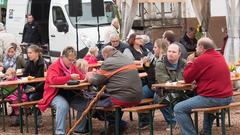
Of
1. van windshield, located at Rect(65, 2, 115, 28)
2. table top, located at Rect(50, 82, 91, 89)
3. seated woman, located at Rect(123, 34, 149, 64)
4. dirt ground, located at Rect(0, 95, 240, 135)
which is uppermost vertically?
van windshield, located at Rect(65, 2, 115, 28)

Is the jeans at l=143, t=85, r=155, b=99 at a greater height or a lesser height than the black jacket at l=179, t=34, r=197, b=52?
lesser

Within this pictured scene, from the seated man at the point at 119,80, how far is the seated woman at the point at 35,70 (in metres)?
1.79

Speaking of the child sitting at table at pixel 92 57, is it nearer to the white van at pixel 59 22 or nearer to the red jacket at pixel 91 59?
the red jacket at pixel 91 59

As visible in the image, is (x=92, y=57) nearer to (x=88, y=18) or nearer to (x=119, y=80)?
(x=119, y=80)

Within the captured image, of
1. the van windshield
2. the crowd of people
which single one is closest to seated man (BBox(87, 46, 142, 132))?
the crowd of people

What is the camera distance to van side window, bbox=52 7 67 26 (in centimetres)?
1956

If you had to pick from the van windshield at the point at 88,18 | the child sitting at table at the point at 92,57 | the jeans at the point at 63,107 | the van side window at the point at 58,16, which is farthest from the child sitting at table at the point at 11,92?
the van side window at the point at 58,16

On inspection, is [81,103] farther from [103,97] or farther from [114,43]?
[114,43]

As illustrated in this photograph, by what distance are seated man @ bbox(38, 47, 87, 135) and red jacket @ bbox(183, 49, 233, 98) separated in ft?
6.58

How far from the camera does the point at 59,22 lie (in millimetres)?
19578

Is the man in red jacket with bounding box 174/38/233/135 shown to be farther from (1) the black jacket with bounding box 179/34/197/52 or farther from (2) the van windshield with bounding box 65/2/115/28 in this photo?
(2) the van windshield with bounding box 65/2/115/28

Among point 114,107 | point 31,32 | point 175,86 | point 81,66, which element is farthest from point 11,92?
point 31,32

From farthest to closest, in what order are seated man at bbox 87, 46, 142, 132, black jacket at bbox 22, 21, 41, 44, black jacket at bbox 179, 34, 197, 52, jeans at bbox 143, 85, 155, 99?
black jacket at bbox 22, 21, 41, 44 → black jacket at bbox 179, 34, 197, 52 → jeans at bbox 143, 85, 155, 99 → seated man at bbox 87, 46, 142, 132

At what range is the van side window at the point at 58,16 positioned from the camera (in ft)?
64.2
